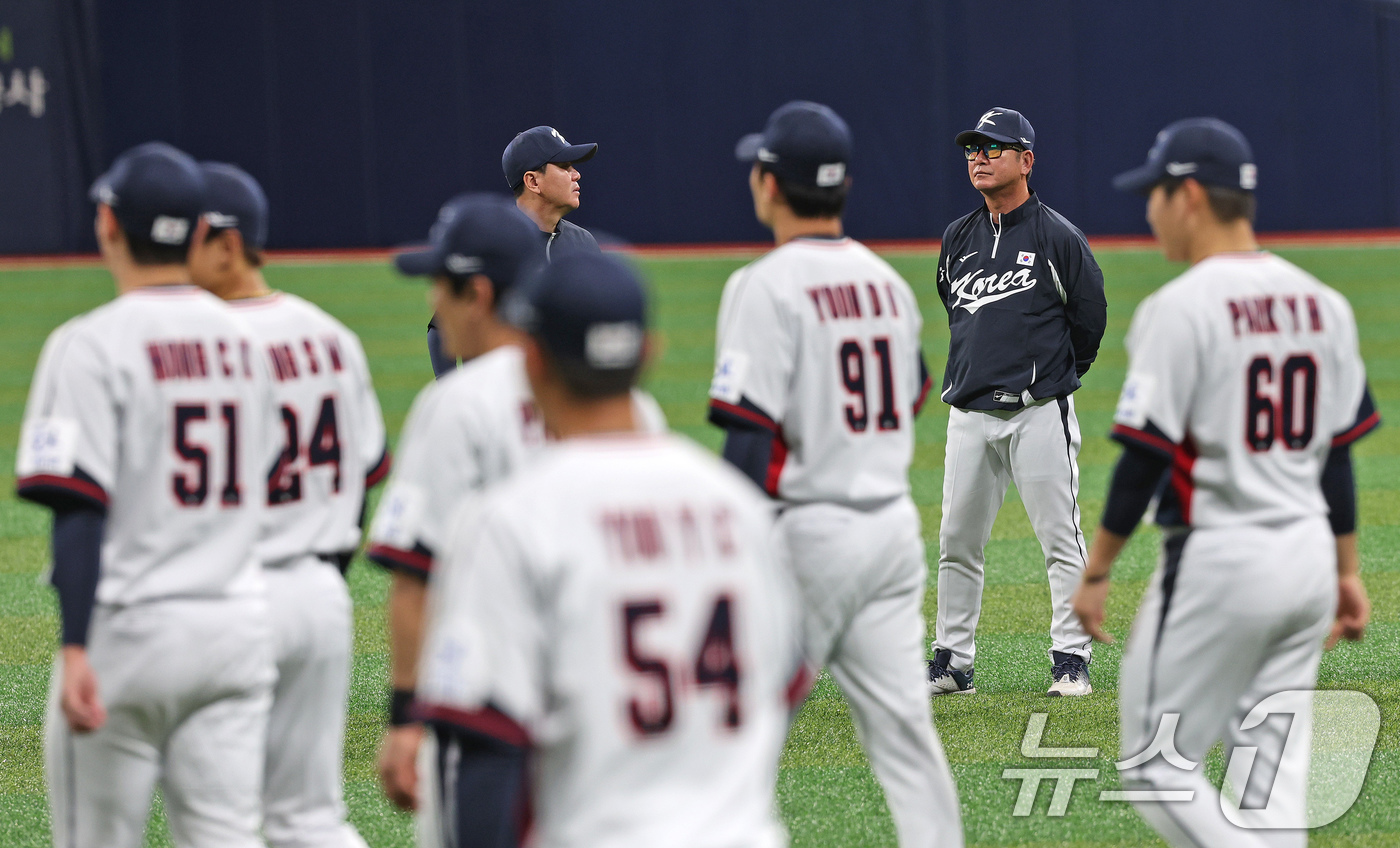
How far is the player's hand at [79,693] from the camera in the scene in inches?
129

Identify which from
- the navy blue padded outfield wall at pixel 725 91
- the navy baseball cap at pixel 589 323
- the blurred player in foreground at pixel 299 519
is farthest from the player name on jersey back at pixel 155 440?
the navy blue padded outfield wall at pixel 725 91

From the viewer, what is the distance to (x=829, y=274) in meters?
4.32

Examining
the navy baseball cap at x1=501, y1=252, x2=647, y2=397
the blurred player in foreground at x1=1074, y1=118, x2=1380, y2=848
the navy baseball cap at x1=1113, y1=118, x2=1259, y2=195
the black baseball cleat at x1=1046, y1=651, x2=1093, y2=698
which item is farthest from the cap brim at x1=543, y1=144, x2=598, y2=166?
the navy baseball cap at x1=501, y1=252, x2=647, y2=397

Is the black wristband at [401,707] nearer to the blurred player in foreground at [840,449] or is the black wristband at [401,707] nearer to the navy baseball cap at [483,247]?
the navy baseball cap at [483,247]

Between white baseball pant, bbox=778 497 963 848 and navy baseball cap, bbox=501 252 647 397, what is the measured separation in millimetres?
1883

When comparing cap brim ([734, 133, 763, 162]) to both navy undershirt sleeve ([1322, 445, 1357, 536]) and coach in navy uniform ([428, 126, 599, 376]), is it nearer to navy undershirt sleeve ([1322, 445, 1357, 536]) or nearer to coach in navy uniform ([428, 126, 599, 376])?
navy undershirt sleeve ([1322, 445, 1357, 536])

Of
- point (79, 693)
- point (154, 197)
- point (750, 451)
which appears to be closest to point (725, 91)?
point (750, 451)

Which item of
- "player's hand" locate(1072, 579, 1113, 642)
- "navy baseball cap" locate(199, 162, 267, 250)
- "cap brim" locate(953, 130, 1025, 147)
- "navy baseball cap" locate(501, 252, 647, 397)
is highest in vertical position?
"cap brim" locate(953, 130, 1025, 147)

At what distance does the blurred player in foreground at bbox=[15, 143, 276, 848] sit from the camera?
3389 millimetres

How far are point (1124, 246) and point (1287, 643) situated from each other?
2459 centimetres

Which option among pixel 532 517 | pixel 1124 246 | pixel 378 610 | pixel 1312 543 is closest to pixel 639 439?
pixel 532 517

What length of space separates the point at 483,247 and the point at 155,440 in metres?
0.82

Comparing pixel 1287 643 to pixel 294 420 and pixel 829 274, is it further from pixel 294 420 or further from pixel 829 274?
pixel 294 420

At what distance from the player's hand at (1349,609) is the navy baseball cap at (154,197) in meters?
2.84
